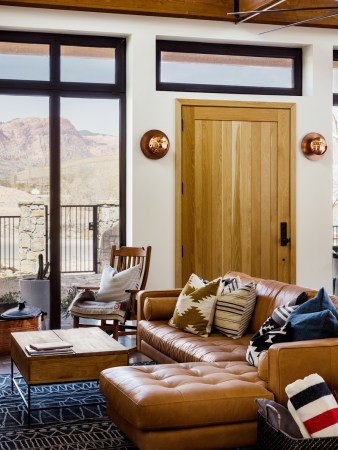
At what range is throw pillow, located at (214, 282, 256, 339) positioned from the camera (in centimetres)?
516

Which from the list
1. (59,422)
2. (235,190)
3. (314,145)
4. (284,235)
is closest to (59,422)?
(59,422)

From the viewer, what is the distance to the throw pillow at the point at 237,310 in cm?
516

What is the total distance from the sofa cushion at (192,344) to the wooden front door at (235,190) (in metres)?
1.93

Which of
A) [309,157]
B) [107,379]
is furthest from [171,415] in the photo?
[309,157]

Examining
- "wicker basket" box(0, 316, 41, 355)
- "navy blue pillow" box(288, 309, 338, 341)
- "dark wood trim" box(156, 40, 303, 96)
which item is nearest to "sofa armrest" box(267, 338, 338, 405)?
"navy blue pillow" box(288, 309, 338, 341)

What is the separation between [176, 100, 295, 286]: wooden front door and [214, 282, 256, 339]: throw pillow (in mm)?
2224

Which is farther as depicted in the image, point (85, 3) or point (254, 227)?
point (254, 227)

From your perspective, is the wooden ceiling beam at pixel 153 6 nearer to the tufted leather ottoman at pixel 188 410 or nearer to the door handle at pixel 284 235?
the door handle at pixel 284 235

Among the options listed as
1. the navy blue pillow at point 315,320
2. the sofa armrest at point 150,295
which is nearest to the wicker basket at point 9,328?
the sofa armrest at point 150,295

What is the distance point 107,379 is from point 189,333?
137 centimetres

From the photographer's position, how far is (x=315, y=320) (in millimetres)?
4039

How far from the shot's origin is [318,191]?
7.86 m

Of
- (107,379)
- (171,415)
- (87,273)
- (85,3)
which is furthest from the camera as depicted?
(87,273)

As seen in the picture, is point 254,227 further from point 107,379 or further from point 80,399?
point 107,379
